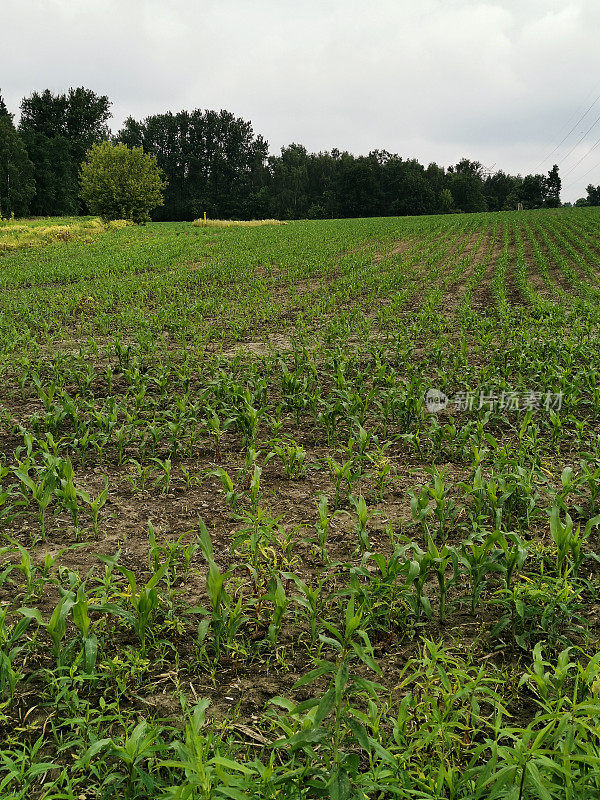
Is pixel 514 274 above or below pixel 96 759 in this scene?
above

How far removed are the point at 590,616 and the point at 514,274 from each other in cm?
1553

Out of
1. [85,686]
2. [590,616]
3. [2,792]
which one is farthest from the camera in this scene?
[590,616]

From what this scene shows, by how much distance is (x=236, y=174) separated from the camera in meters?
88.1

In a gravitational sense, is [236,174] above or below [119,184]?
above

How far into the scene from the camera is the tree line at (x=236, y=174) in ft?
242

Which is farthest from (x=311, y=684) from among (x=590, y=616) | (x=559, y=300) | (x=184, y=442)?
(x=559, y=300)

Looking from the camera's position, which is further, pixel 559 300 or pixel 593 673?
pixel 559 300

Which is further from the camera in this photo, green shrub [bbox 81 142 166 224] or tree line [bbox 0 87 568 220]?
tree line [bbox 0 87 568 220]

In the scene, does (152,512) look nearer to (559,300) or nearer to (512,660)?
(512,660)

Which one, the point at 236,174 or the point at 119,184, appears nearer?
the point at 119,184

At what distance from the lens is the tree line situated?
73875 mm

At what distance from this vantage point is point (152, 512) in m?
4.23

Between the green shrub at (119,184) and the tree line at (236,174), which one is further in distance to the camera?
the tree line at (236,174)

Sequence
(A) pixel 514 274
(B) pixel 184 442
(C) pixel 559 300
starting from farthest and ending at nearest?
1. (A) pixel 514 274
2. (C) pixel 559 300
3. (B) pixel 184 442
